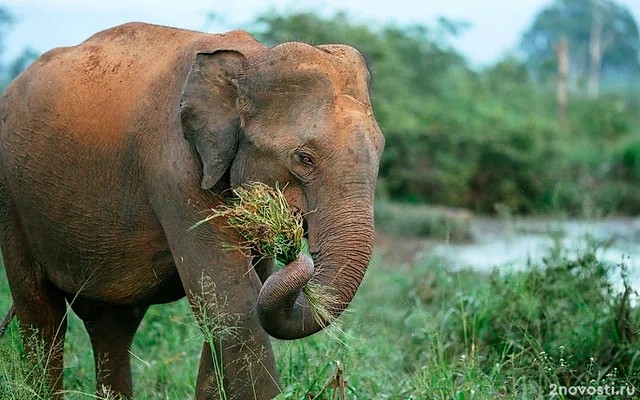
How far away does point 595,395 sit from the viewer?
5445 millimetres

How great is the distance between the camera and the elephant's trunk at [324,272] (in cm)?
436

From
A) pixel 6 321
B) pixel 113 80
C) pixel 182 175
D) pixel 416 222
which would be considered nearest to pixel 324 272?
pixel 182 175

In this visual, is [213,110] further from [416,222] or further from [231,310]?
[416,222]

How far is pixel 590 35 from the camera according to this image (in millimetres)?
66500

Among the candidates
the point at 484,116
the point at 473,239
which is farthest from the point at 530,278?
the point at 484,116

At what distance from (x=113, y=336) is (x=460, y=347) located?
6.47ft

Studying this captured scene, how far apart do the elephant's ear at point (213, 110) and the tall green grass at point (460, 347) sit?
39.7 inches

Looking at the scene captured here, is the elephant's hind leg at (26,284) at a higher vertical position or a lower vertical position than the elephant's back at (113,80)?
lower

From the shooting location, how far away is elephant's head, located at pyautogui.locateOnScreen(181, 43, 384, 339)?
4.58m

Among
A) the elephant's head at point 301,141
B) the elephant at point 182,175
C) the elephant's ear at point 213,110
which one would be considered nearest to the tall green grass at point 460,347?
the elephant at point 182,175

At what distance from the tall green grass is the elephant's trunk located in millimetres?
522

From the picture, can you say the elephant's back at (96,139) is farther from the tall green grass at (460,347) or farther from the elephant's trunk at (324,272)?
the elephant's trunk at (324,272)

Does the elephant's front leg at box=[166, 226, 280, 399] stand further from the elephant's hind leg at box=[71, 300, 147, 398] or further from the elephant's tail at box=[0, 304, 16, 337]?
the elephant's tail at box=[0, 304, 16, 337]

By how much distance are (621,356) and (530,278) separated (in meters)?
1.03
